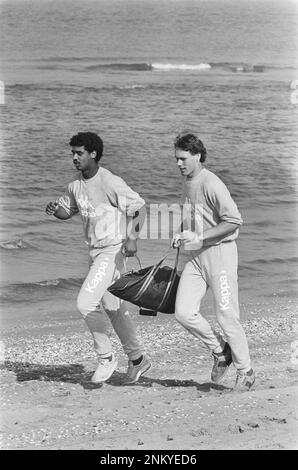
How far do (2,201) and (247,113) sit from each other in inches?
396

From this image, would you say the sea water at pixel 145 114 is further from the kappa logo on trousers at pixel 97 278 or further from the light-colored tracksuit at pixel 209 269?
the light-colored tracksuit at pixel 209 269

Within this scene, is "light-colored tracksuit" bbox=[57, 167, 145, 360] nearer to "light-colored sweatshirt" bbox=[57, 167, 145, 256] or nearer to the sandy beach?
"light-colored sweatshirt" bbox=[57, 167, 145, 256]

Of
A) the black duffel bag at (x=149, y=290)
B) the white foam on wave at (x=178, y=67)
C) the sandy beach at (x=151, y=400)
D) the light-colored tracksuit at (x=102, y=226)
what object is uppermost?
the light-colored tracksuit at (x=102, y=226)

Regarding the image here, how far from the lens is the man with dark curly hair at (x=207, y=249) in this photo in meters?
7.36

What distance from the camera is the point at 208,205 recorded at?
24.5 feet

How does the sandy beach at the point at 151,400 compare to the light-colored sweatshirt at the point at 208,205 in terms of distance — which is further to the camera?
the light-colored sweatshirt at the point at 208,205

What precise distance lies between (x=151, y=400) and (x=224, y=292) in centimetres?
96

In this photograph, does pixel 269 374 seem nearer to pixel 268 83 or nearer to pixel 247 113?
pixel 247 113

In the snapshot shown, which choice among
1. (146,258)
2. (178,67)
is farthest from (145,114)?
(146,258)

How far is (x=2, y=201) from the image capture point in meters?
17.9

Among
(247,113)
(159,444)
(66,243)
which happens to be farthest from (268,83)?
(159,444)

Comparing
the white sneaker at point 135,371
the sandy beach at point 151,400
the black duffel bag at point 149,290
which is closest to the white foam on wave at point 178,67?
the sandy beach at point 151,400

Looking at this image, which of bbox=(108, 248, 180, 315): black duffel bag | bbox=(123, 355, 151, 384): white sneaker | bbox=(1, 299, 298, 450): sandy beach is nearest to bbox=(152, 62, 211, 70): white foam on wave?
bbox=(1, 299, 298, 450): sandy beach

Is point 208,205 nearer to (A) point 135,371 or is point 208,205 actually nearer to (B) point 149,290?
(B) point 149,290
